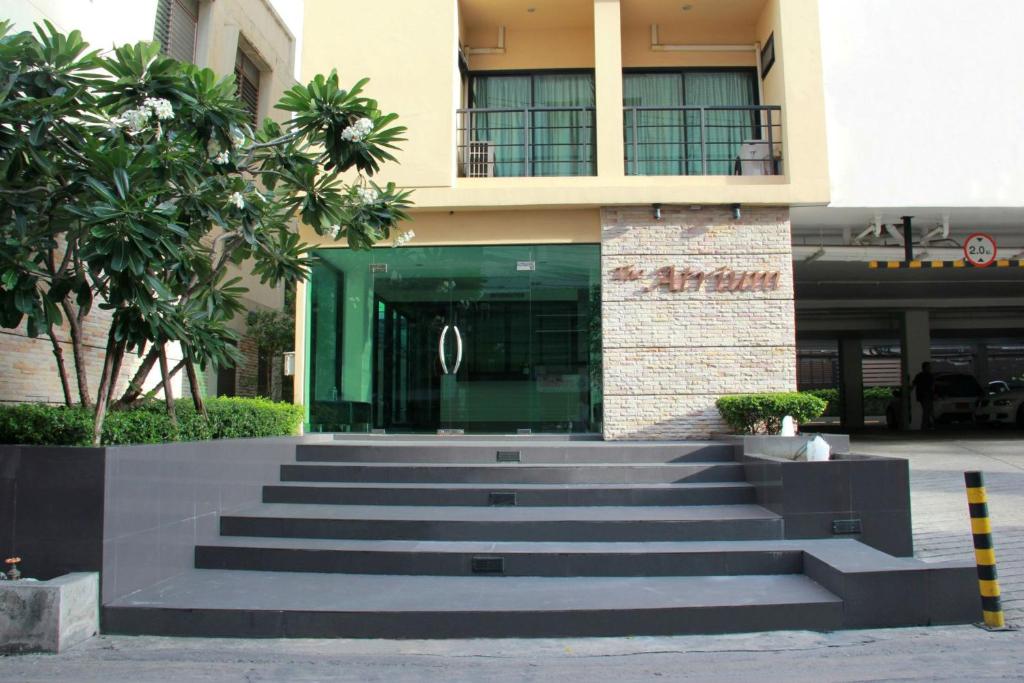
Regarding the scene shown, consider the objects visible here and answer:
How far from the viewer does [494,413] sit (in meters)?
11.0

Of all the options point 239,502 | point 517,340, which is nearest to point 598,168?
point 517,340

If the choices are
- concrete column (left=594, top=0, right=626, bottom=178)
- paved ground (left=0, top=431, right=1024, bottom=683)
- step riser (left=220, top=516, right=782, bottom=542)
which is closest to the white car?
concrete column (left=594, top=0, right=626, bottom=178)

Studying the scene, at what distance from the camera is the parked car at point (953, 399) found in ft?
70.8

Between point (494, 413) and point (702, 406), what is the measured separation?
2.94m

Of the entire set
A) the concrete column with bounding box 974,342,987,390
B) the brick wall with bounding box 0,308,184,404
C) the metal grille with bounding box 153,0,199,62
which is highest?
the metal grille with bounding box 153,0,199,62

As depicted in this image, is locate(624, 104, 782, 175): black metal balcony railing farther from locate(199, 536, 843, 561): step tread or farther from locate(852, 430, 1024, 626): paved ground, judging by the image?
locate(199, 536, 843, 561): step tread

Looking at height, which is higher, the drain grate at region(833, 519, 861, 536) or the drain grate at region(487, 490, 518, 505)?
the drain grate at region(487, 490, 518, 505)

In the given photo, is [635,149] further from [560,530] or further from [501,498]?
[560,530]

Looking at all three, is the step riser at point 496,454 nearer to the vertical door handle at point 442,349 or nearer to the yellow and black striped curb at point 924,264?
the vertical door handle at point 442,349

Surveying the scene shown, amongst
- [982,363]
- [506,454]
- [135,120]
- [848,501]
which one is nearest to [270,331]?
[506,454]

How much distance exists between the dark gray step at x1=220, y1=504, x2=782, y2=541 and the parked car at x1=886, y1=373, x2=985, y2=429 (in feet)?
57.8

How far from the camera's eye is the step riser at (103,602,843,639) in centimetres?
510

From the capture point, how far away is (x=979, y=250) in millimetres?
12062

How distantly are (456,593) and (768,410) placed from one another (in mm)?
5201
